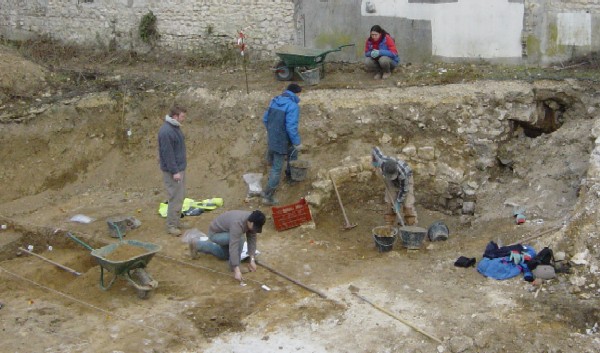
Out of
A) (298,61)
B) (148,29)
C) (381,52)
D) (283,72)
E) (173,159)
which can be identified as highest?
(148,29)

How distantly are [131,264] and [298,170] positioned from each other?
381 centimetres

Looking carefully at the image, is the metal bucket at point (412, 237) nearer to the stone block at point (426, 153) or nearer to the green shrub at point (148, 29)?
the stone block at point (426, 153)

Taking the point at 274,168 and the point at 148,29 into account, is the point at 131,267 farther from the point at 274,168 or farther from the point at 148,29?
the point at 148,29

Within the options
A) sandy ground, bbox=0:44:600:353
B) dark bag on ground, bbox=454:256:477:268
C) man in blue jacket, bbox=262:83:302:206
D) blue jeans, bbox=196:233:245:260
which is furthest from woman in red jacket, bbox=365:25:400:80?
blue jeans, bbox=196:233:245:260

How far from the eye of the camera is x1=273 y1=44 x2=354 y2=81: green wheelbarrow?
13.2 metres

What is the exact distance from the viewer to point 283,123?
10.9m

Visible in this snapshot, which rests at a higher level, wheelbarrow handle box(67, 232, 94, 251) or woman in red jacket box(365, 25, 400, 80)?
woman in red jacket box(365, 25, 400, 80)

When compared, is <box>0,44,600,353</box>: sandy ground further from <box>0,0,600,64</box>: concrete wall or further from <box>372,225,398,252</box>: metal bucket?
<box>0,0,600,64</box>: concrete wall

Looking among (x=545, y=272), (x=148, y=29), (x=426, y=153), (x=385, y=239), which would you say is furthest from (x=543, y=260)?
(x=148, y=29)

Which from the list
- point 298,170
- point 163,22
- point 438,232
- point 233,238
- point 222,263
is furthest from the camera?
point 163,22

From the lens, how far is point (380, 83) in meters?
13.4

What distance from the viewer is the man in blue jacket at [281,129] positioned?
1089 cm

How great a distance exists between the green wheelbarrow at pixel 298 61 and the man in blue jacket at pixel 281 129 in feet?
7.23

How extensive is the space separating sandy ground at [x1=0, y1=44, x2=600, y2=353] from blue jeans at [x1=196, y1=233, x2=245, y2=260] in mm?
176
